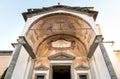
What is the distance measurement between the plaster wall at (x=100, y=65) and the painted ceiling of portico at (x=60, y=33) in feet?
3.67

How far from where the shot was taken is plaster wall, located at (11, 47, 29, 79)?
33.7 ft

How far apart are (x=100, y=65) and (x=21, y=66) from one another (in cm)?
533

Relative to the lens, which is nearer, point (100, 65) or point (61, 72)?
point (100, 65)

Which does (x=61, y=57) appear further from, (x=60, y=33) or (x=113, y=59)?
(x=113, y=59)

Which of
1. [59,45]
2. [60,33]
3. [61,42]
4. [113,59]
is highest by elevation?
[60,33]

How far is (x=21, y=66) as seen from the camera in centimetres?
1080

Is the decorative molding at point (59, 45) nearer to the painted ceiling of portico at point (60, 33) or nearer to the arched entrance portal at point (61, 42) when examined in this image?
the arched entrance portal at point (61, 42)

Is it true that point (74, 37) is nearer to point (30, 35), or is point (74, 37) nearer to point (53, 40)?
point (53, 40)

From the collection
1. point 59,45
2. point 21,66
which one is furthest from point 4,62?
point 59,45

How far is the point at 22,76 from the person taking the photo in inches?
407

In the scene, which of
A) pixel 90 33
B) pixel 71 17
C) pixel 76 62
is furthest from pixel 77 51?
pixel 71 17

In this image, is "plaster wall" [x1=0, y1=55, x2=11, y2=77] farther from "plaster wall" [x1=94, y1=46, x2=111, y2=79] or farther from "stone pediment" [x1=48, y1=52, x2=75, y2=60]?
"plaster wall" [x1=94, y1=46, x2=111, y2=79]

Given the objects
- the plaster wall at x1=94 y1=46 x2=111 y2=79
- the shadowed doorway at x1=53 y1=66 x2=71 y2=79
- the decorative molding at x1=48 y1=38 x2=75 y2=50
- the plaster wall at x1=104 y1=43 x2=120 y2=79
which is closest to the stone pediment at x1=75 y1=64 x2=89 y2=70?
the shadowed doorway at x1=53 y1=66 x2=71 y2=79

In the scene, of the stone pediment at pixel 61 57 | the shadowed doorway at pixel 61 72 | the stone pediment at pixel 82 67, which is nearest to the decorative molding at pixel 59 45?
the stone pediment at pixel 61 57
